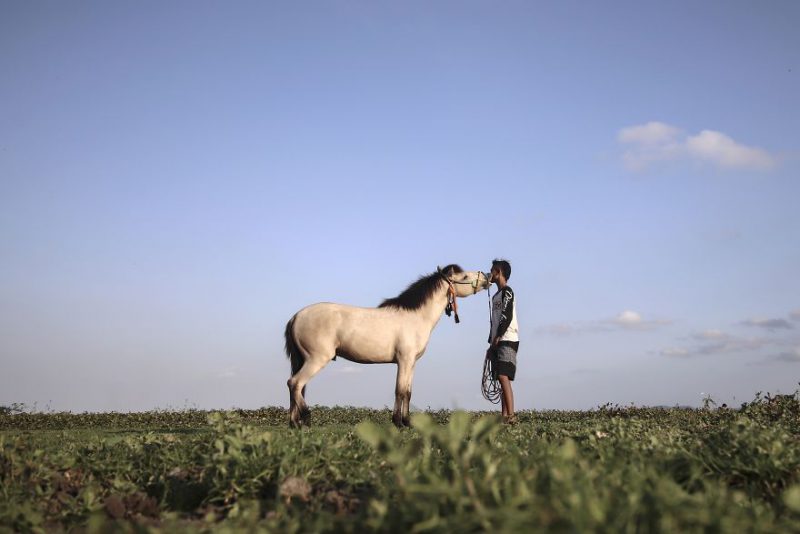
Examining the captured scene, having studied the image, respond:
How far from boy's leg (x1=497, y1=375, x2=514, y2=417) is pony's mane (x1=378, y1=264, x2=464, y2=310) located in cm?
209

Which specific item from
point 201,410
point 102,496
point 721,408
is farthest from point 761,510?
point 201,410

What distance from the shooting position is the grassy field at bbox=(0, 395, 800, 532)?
273 cm

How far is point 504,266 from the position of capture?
1346cm

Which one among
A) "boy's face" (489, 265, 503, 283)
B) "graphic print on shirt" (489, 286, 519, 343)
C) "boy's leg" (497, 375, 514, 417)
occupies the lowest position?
"boy's leg" (497, 375, 514, 417)

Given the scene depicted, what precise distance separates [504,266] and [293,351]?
14.5ft

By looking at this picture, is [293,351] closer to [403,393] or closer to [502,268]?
[403,393]

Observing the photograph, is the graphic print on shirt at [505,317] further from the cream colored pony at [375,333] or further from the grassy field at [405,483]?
the grassy field at [405,483]

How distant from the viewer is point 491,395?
1336cm

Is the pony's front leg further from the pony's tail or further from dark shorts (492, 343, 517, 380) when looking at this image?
dark shorts (492, 343, 517, 380)

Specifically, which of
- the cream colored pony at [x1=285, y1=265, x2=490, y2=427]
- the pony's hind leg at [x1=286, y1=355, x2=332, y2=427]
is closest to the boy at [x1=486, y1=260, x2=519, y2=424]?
the cream colored pony at [x1=285, y1=265, x2=490, y2=427]

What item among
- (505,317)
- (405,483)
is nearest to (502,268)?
(505,317)

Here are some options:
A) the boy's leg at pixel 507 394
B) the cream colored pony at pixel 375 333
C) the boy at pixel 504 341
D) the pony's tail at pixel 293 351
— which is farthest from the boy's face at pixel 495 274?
the pony's tail at pixel 293 351

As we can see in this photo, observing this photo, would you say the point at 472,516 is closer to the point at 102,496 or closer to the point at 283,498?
the point at 283,498

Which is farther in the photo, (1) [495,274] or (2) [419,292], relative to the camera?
(1) [495,274]
